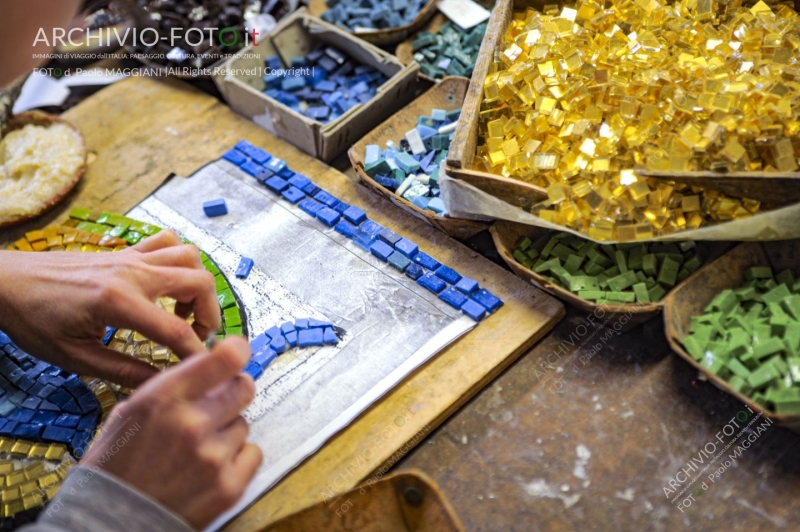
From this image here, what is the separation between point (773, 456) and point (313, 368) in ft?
3.88

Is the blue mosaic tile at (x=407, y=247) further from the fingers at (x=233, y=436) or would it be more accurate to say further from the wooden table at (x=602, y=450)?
the fingers at (x=233, y=436)

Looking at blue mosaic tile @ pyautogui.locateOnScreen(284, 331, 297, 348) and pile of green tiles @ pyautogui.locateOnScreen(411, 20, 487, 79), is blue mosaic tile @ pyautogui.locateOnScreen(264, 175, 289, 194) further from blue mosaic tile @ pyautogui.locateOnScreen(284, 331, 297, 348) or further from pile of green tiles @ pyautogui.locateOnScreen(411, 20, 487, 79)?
pile of green tiles @ pyautogui.locateOnScreen(411, 20, 487, 79)

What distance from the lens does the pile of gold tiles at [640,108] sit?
5.55ft

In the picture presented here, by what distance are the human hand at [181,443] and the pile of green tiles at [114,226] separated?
0.97 metres

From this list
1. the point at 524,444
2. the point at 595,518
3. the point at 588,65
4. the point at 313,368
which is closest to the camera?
the point at 595,518

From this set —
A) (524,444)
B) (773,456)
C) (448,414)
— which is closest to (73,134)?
(448,414)

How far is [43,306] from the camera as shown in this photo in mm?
1517

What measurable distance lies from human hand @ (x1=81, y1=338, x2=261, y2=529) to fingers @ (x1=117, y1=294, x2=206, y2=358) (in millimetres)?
203

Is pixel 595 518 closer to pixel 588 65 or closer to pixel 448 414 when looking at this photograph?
pixel 448 414

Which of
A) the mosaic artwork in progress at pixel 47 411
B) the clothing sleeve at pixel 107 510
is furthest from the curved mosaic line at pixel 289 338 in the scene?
the clothing sleeve at pixel 107 510

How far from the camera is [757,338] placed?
1.56 metres

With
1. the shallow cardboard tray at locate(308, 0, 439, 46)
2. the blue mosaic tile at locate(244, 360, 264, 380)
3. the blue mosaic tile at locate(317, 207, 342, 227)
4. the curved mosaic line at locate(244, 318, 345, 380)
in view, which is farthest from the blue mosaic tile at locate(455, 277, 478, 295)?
the shallow cardboard tray at locate(308, 0, 439, 46)

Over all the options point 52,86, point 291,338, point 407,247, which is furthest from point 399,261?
point 52,86

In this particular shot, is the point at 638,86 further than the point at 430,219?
No
